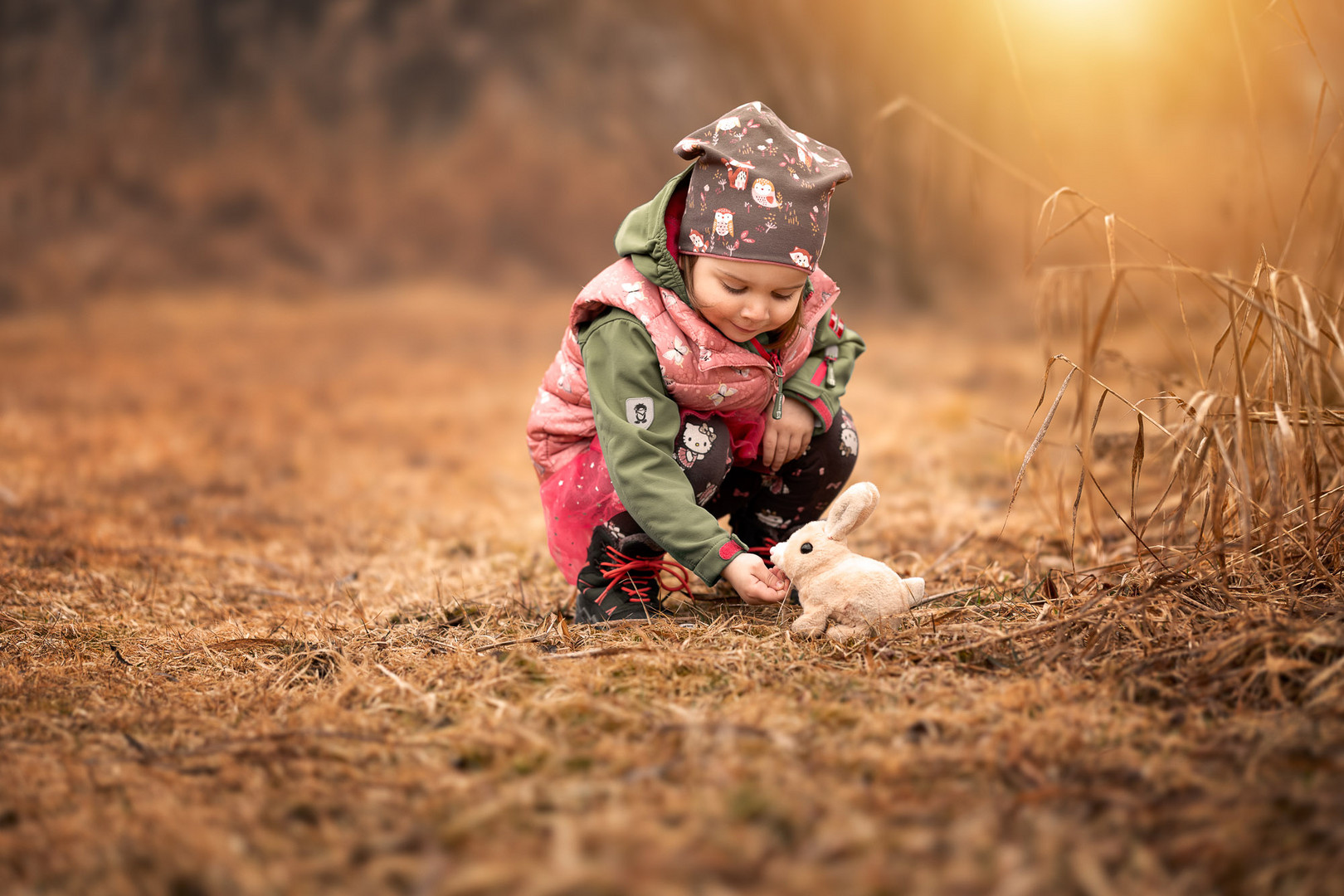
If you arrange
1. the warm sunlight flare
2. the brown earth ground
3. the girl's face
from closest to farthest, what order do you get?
the brown earth ground, the girl's face, the warm sunlight flare

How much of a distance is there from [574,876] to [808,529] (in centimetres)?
88

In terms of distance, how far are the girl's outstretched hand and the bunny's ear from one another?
0.12 metres

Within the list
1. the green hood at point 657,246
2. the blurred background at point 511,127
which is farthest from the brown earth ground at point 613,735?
the blurred background at point 511,127

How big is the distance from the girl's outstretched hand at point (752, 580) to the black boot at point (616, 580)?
0.28 meters

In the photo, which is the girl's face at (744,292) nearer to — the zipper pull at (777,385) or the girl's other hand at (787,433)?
the zipper pull at (777,385)

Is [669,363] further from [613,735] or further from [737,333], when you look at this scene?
[613,735]

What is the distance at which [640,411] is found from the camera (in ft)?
5.85

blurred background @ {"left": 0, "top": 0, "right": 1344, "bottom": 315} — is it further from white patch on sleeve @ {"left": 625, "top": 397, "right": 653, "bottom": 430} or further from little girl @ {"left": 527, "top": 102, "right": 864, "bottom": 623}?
white patch on sleeve @ {"left": 625, "top": 397, "right": 653, "bottom": 430}

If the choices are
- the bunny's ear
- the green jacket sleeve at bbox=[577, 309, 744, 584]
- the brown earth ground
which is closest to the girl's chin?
the green jacket sleeve at bbox=[577, 309, 744, 584]

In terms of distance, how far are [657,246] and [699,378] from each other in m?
0.25

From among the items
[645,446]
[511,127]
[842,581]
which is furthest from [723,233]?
[511,127]

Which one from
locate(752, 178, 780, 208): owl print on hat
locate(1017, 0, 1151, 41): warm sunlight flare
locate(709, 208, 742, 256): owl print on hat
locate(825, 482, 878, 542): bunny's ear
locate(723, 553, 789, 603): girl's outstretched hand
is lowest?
locate(723, 553, 789, 603): girl's outstretched hand

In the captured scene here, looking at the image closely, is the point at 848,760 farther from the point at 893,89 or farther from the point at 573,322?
the point at 893,89

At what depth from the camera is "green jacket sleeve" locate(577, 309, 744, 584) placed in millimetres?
1702
